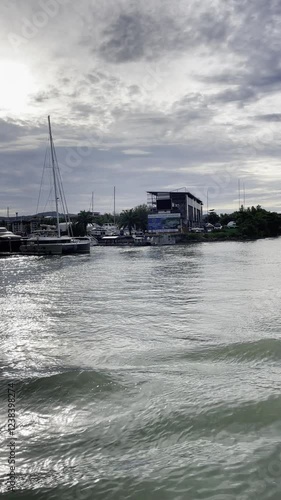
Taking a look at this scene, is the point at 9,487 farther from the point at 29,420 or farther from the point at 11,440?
the point at 29,420

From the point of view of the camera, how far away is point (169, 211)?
124875 mm

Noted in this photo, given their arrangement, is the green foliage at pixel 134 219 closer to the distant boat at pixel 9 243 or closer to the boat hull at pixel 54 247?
the distant boat at pixel 9 243

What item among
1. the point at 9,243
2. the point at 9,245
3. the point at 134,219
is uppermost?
the point at 134,219

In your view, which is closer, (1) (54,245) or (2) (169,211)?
(1) (54,245)

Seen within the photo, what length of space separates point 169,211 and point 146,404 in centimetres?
11862

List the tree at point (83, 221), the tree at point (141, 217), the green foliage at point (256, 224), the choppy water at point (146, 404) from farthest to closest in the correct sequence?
1. the tree at point (141, 217)
2. the green foliage at point (256, 224)
3. the tree at point (83, 221)
4. the choppy water at point (146, 404)

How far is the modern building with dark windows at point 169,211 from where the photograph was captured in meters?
121

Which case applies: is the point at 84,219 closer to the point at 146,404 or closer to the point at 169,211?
the point at 169,211

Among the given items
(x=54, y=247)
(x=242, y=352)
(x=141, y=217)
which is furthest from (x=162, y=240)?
(x=242, y=352)

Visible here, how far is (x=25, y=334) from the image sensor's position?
44.7ft

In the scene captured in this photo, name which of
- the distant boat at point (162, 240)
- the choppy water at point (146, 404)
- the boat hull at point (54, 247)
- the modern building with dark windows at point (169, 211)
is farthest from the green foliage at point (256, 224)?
the choppy water at point (146, 404)

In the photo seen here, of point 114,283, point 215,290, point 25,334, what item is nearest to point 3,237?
point 114,283

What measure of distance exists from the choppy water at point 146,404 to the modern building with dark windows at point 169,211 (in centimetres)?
10445

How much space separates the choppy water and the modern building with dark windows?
343ft
